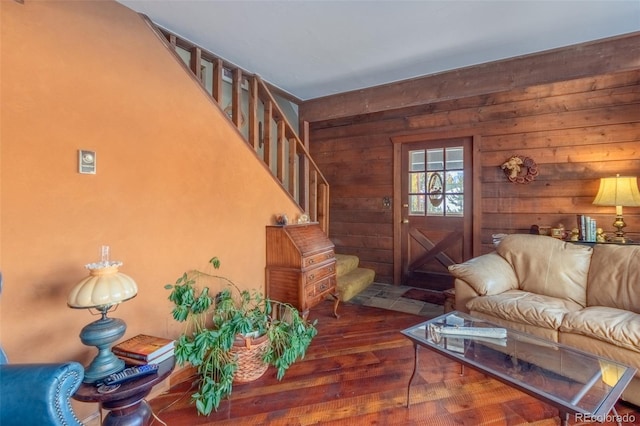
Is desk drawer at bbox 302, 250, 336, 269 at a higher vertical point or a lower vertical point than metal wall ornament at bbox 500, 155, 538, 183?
lower

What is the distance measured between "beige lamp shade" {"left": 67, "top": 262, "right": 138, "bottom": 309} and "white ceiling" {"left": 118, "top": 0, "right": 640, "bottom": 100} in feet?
5.16

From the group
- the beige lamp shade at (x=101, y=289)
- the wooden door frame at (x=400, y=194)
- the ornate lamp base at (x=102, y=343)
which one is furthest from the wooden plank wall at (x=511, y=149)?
the ornate lamp base at (x=102, y=343)

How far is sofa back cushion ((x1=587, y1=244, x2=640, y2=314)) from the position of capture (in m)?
2.09

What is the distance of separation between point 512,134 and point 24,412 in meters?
4.22

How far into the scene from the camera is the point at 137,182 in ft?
5.91

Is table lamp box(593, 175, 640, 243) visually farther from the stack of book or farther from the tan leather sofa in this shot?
the stack of book

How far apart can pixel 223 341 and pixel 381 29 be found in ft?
7.61

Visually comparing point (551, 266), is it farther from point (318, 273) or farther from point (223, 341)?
point (223, 341)

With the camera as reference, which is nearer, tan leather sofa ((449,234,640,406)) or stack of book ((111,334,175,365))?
stack of book ((111,334,175,365))

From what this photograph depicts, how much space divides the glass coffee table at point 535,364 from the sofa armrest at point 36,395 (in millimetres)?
1525

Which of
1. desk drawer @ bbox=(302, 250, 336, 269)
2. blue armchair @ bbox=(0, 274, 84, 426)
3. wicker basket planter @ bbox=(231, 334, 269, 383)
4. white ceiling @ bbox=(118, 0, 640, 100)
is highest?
white ceiling @ bbox=(118, 0, 640, 100)

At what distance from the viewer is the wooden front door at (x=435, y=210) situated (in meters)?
3.78

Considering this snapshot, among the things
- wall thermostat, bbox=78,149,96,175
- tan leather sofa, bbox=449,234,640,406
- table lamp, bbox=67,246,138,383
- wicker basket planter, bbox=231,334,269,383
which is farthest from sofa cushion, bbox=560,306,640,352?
wall thermostat, bbox=78,149,96,175

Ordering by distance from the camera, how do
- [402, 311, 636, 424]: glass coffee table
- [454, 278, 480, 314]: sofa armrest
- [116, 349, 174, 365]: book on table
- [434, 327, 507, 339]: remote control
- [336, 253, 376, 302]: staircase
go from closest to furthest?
[402, 311, 636, 424]: glass coffee table → [116, 349, 174, 365]: book on table → [434, 327, 507, 339]: remote control → [454, 278, 480, 314]: sofa armrest → [336, 253, 376, 302]: staircase
